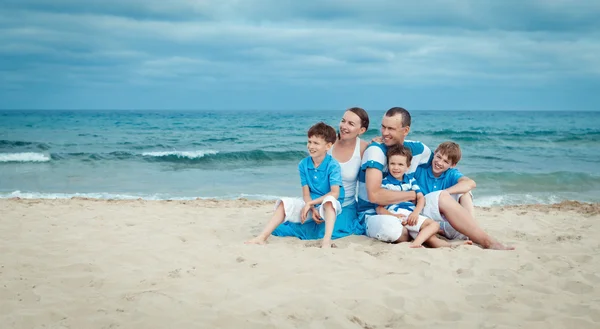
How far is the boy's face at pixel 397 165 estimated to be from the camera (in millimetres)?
4859

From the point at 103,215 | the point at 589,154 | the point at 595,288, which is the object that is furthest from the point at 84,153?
the point at 589,154

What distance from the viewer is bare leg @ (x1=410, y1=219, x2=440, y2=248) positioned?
191 inches

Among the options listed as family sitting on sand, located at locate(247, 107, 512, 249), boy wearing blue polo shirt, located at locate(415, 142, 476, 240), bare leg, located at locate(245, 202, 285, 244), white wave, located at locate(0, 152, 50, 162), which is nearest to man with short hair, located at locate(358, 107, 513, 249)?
family sitting on sand, located at locate(247, 107, 512, 249)

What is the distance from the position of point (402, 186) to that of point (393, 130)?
21.9 inches

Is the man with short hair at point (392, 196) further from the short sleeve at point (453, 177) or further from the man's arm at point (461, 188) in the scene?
the short sleeve at point (453, 177)

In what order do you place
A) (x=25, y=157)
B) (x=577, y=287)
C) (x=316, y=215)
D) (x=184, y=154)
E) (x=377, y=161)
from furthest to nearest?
(x=184, y=154)
(x=25, y=157)
(x=316, y=215)
(x=377, y=161)
(x=577, y=287)

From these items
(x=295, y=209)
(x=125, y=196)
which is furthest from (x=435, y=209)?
(x=125, y=196)

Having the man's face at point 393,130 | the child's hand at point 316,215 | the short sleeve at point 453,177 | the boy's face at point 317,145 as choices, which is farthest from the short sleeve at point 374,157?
the short sleeve at point 453,177

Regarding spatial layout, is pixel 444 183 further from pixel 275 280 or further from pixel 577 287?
pixel 275 280

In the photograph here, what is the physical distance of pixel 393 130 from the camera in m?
4.91

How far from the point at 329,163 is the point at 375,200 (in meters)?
0.58

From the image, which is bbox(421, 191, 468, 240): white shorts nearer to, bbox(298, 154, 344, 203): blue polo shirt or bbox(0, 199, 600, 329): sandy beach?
bbox(0, 199, 600, 329): sandy beach

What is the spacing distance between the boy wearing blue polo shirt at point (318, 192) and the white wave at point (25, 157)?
45.9ft

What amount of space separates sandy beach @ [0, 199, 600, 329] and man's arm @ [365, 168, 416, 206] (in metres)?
0.45
